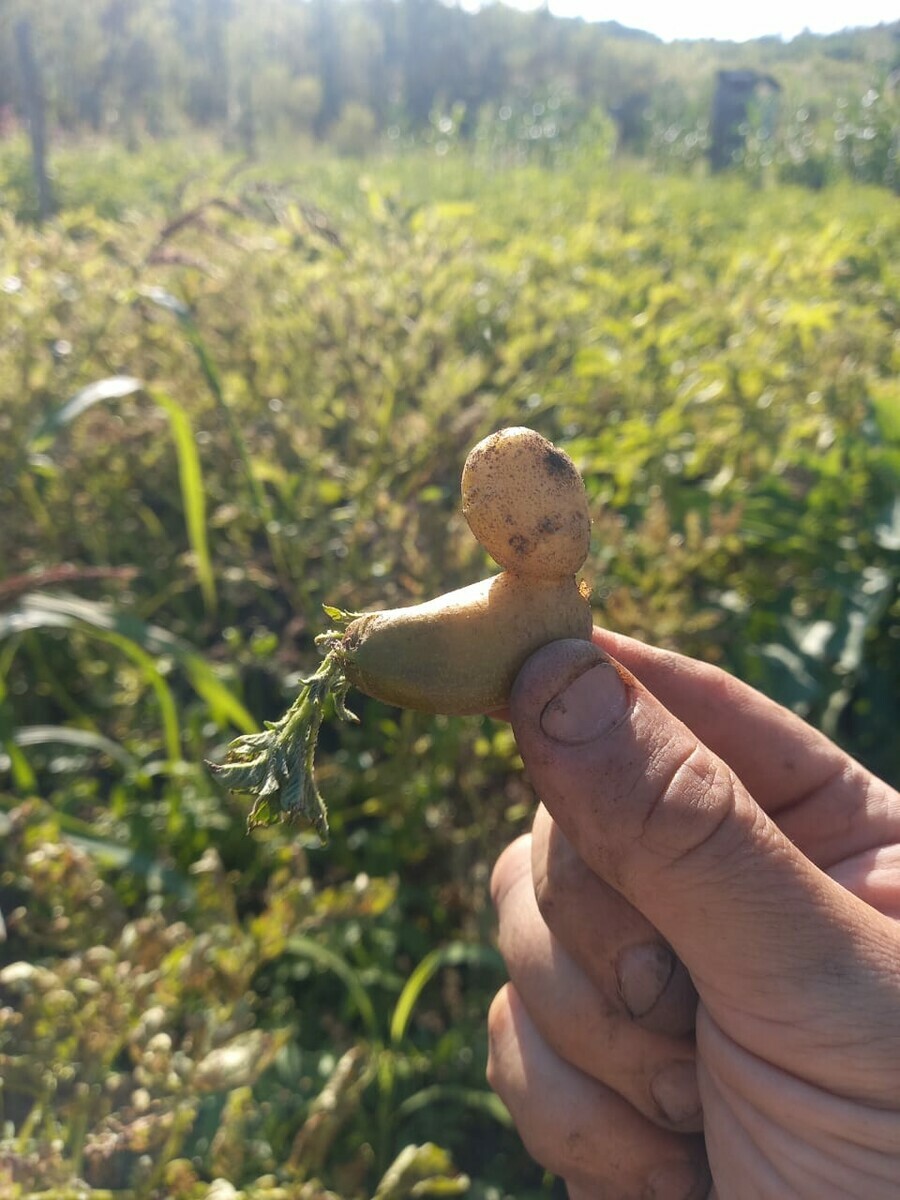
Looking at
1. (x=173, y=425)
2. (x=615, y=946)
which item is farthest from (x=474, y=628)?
(x=173, y=425)

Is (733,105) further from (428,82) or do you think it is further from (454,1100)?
(428,82)

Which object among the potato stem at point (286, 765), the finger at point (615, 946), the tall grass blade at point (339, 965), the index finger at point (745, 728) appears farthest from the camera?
the tall grass blade at point (339, 965)

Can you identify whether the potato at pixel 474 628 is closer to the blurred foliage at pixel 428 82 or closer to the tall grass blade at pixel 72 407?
the tall grass blade at pixel 72 407

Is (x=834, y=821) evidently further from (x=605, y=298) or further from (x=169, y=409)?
(x=605, y=298)

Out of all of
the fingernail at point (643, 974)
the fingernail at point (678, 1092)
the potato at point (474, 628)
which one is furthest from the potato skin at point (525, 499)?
the fingernail at point (678, 1092)

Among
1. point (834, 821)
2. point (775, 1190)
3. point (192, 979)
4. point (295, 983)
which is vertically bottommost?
point (295, 983)

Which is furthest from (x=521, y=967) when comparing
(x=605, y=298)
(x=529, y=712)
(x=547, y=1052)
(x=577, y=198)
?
(x=577, y=198)
